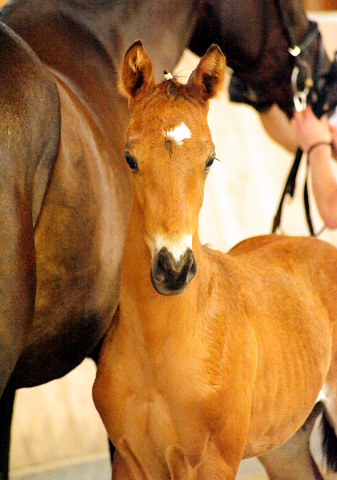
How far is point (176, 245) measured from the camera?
2.65 feet

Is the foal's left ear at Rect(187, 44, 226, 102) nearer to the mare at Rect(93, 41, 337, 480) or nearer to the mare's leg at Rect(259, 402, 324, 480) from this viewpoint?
the mare at Rect(93, 41, 337, 480)

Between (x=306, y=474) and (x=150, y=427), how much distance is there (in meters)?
0.63

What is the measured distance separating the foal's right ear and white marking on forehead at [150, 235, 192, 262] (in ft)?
0.91

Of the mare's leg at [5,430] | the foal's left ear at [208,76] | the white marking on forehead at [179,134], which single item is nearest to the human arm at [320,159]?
the foal's left ear at [208,76]

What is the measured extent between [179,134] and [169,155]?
0.04m

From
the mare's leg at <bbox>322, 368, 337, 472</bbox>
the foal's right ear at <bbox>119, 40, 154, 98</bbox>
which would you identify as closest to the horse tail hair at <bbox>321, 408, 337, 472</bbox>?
the mare's leg at <bbox>322, 368, 337, 472</bbox>

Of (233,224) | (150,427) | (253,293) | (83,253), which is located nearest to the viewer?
(150,427)

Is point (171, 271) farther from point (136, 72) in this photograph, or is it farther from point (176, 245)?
point (136, 72)

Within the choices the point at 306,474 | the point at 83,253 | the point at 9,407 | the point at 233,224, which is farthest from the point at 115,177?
the point at 233,224

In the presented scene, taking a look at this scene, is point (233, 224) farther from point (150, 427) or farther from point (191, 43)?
point (150, 427)

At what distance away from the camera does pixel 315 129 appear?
4.87 feet

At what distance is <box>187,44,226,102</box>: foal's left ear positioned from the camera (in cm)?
94

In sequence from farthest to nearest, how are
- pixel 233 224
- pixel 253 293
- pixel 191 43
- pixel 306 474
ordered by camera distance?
pixel 233 224
pixel 191 43
pixel 306 474
pixel 253 293

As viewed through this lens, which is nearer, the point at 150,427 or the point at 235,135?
the point at 150,427
